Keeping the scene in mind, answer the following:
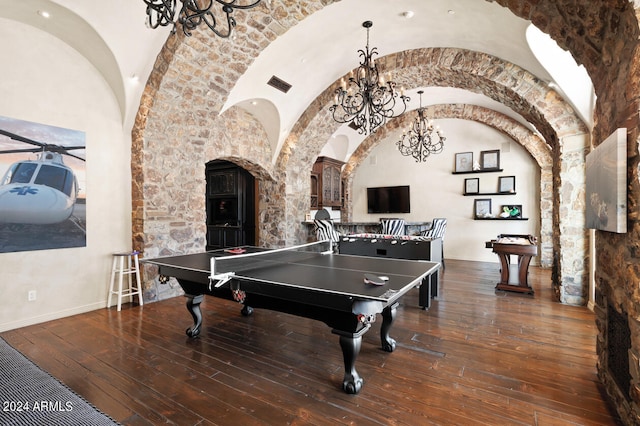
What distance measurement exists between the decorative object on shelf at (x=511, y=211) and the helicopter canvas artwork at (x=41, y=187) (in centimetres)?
828

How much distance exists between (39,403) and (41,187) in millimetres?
2843

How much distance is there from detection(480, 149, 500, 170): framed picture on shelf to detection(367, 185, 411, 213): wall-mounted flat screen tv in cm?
200

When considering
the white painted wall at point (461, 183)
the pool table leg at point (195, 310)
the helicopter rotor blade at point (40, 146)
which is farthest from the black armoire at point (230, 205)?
the pool table leg at point (195, 310)

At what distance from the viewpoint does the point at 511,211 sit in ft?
24.0

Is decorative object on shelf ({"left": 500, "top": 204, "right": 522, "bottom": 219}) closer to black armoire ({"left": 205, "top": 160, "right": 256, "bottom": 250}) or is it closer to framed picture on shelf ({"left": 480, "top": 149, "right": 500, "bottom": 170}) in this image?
framed picture on shelf ({"left": 480, "top": 149, "right": 500, "bottom": 170})

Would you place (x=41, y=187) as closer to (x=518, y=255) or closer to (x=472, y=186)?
(x=518, y=255)

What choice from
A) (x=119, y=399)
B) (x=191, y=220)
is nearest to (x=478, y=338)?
(x=119, y=399)

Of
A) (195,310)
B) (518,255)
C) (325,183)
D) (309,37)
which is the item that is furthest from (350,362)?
(325,183)

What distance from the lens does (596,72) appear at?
2080 mm

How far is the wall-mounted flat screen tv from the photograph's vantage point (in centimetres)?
877

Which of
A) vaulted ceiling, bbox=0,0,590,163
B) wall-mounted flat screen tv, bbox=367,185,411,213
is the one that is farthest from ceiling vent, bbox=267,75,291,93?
wall-mounted flat screen tv, bbox=367,185,411,213

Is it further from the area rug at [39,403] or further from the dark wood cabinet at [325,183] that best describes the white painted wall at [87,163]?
the dark wood cabinet at [325,183]

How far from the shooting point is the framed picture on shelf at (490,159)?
752 cm

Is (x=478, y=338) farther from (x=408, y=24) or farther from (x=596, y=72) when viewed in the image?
(x=408, y=24)
